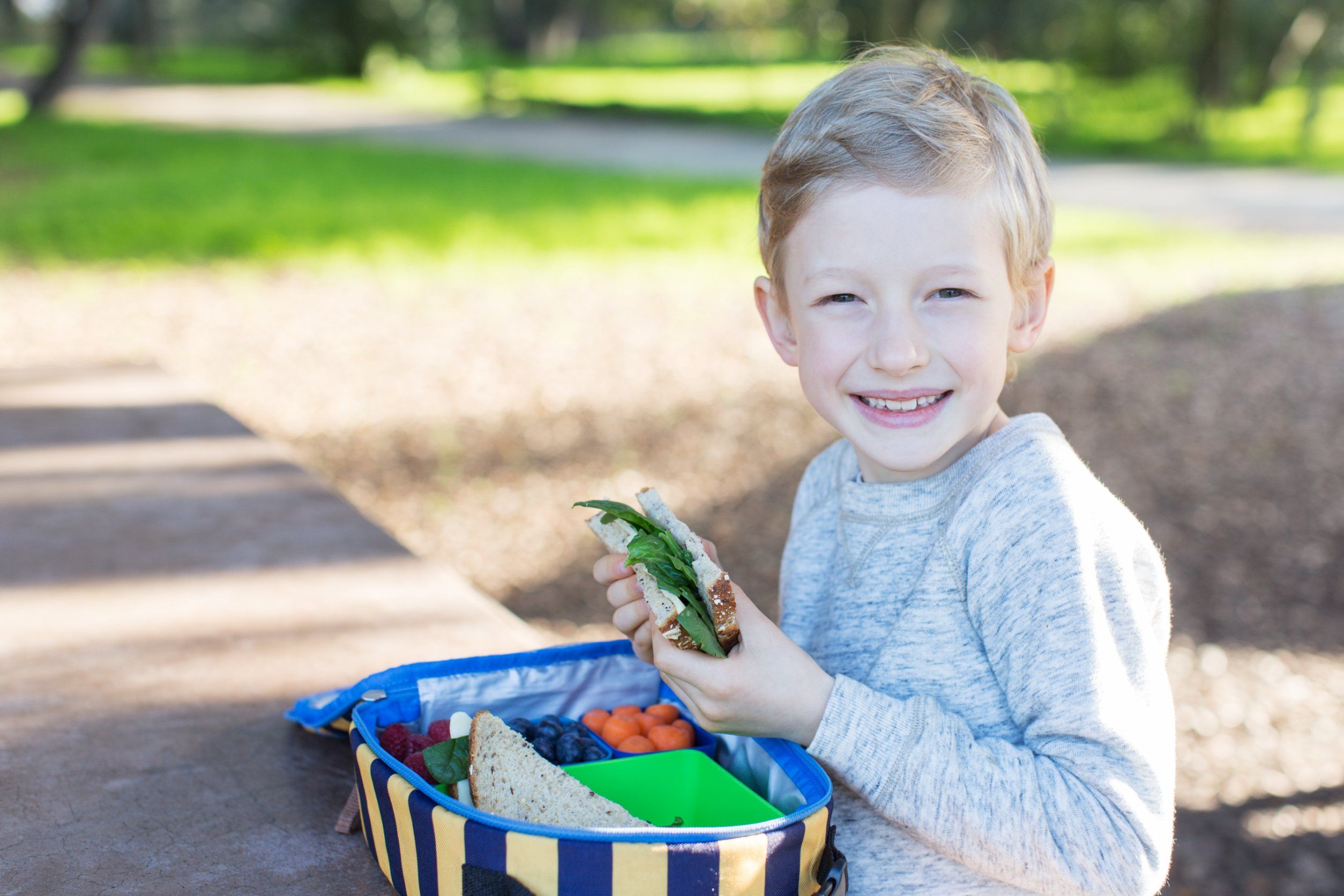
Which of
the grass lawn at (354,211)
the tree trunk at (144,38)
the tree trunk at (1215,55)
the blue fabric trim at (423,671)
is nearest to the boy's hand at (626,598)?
the blue fabric trim at (423,671)

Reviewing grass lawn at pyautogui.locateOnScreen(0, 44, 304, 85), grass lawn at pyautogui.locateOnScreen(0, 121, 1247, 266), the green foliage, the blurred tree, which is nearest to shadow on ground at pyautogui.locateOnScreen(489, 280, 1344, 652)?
grass lawn at pyautogui.locateOnScreen(0, 121, 1247, 266)

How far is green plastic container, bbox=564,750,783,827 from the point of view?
146cm

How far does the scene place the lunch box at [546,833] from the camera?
3.82 feet

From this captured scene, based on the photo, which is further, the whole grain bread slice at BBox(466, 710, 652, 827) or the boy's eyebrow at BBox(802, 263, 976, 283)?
the boy's eyebrow at BBox(802, 263, 976, 283)

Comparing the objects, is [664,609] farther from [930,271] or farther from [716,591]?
[930,271]

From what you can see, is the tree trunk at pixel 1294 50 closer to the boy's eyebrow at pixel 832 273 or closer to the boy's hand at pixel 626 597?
the boy's eyebrow at pixel 832 273

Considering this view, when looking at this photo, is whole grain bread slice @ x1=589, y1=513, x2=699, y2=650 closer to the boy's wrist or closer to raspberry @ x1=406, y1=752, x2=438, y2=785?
the boy's wrist

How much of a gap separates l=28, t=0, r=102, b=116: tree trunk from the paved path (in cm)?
80

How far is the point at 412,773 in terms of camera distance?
4.25 feet

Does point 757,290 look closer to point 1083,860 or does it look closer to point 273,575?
point 1083,860

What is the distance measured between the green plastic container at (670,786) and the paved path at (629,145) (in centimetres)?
1157

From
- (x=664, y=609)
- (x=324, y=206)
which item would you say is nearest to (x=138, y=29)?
(x=324, y=206)

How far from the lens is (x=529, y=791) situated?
1.29 meters

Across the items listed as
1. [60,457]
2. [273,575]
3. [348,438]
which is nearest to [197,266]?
[348,438]
